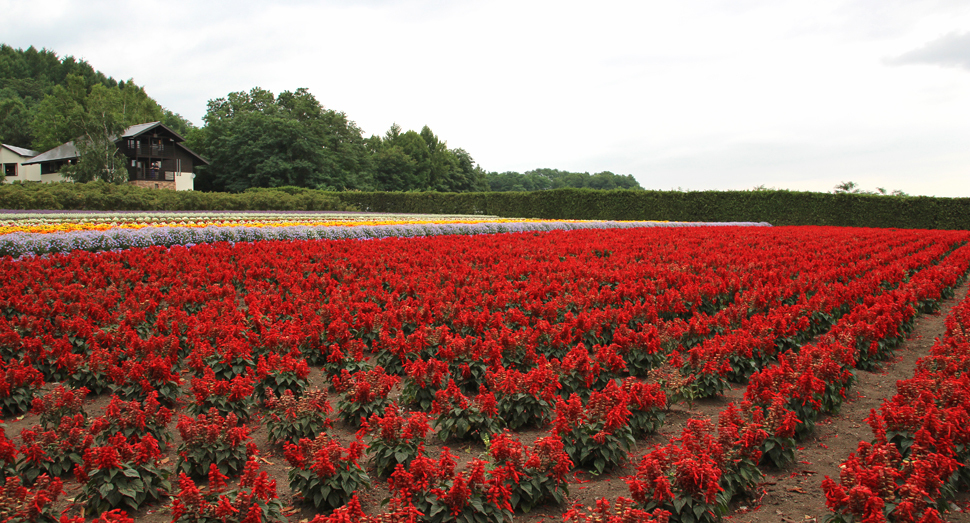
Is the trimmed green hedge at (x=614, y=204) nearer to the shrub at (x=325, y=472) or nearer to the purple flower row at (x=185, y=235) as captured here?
the purple flower row at (x=185, y=235)

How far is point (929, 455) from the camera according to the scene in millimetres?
3459

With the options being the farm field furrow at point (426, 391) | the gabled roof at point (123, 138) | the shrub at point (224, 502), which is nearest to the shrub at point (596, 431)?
the farm field furrow at point (426, 391)

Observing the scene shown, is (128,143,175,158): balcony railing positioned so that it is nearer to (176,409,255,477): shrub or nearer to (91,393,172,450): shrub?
(91,393,172,450): shrub

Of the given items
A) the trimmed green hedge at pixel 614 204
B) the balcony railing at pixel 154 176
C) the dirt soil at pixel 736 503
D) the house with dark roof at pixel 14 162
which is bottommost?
the dirt soil at pixel 736 503

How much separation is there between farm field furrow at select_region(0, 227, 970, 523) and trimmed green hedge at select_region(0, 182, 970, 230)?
2498 centimetres

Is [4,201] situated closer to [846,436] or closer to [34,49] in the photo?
[846,436]

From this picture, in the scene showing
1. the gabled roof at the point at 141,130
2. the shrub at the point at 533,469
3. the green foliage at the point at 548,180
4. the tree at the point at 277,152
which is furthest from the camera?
the green foliage at the point at 548,180

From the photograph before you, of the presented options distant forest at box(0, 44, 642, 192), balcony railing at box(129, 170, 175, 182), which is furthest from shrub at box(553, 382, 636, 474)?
balcony railing at box(129, 170, 175, 182)

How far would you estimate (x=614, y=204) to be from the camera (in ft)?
131

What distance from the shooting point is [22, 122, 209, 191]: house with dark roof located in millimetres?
56844

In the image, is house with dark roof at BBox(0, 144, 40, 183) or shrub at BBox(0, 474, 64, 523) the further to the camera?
house with dark roof at BBox(0, 144, 40, 183)

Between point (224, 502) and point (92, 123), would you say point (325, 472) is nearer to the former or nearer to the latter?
point (224, 502)

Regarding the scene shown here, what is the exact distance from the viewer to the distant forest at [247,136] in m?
58.2

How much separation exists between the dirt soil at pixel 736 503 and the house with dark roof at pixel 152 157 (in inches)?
2302
